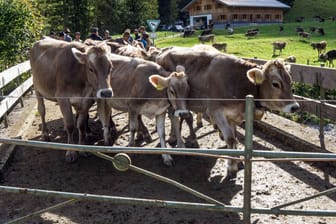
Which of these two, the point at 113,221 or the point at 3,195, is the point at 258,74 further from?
the point at 3,195

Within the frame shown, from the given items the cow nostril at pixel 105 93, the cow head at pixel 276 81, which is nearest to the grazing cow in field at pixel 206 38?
the cow nostril at pixel 105 93

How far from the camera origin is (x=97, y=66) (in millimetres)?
6668

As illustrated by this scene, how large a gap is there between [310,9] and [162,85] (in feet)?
276

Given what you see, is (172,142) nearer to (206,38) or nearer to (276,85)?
(276,85)

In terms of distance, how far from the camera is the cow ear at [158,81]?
659 cm

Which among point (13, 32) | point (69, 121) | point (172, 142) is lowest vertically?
point (172, 142)

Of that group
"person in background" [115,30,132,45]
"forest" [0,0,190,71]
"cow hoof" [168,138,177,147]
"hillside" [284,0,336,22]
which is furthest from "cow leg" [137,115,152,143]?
"hillside" [284,0,336,22]

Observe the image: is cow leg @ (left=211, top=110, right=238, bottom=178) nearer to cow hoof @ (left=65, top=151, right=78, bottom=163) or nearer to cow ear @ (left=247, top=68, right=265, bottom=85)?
cow ear @ (left=247, top=68, right=265, bottom=85)

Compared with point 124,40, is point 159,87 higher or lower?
lower

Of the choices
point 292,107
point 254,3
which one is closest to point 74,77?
point 292,107

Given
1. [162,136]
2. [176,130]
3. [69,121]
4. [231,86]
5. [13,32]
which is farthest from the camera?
[13,32]

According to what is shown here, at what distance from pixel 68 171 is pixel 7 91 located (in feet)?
22.4

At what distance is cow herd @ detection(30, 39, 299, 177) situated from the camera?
20.2 feet

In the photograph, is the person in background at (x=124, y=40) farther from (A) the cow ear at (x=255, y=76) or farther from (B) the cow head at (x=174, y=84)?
(A) the cow ear at (x=255, y=76)
